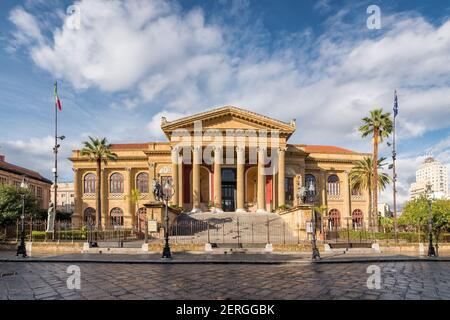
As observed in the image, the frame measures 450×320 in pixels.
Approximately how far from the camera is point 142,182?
47.8 meters

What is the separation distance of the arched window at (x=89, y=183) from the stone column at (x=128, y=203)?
4.83 meters

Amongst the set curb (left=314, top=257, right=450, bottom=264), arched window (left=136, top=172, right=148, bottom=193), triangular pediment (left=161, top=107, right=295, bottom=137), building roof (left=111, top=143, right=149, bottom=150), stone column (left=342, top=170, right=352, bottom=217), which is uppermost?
triangular pediment (left=161, top=107, right=295, bottom=137)

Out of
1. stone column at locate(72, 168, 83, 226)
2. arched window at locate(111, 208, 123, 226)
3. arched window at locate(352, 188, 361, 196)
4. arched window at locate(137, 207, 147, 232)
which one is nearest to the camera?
arched window at locate(137, 207, 147, 232)

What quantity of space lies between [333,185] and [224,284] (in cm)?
4261

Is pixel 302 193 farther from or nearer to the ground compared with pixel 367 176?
nearer to the ground

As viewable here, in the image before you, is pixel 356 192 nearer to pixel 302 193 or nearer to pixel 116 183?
pixel 302 193

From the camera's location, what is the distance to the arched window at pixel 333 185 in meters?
49.0

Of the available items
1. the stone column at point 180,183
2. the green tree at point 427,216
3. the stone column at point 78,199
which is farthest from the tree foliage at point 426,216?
the stone column at point 78,199

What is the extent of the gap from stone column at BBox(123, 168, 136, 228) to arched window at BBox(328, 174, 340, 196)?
2890 cm

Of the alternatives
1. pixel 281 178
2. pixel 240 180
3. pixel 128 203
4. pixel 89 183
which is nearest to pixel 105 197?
pixel 89 183

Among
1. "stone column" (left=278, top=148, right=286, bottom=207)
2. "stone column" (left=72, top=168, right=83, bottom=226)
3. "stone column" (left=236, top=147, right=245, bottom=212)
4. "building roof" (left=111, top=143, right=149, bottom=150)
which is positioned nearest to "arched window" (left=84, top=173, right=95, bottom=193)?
"stone column" (left=72, top=168, right=83, bottom=226)

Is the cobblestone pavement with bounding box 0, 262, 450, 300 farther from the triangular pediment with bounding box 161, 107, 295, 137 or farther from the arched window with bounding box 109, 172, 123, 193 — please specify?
the arched window with bounding box 109, 172, 123, 193

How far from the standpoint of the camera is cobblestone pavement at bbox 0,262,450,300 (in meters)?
8.23
